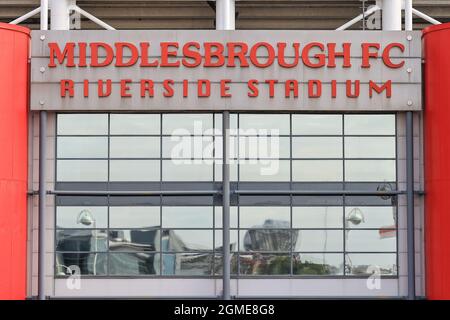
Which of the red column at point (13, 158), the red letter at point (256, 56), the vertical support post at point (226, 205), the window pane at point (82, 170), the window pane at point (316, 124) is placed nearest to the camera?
the red column at point (13, 158)

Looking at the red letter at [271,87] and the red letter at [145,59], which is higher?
the red letter at [145,59]

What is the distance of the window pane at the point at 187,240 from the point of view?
91.3ft

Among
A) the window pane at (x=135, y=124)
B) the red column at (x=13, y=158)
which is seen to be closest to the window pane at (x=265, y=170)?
the window pane at (x=135, y=124)

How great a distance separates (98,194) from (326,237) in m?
5.50

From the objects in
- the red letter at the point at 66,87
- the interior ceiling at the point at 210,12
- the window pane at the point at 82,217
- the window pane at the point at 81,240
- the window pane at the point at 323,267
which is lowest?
the window pane at the point at 323,267

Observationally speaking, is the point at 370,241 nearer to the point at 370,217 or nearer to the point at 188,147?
the point at 370,217

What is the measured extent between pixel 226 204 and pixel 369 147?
3.73 metres

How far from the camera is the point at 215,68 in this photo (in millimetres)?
27625

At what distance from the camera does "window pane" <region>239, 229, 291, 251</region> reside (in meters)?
27.9

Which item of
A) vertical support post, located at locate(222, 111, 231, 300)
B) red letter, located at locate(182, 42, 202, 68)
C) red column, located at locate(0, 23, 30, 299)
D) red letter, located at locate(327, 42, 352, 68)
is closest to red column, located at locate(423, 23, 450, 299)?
red letter, located at locate(327, 42, 352, 68)

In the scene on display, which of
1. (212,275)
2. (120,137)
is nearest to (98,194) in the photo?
(120,137)

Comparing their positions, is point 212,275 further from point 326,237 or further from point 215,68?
point 215,68

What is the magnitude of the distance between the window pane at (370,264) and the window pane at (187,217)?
3.44 meters

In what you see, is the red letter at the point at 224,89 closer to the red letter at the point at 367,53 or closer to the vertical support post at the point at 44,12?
the red letter at the point at 367,53
